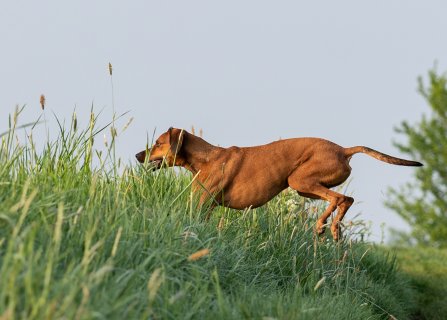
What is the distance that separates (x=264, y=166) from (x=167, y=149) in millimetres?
1095

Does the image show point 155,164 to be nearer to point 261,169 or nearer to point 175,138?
point 175,138

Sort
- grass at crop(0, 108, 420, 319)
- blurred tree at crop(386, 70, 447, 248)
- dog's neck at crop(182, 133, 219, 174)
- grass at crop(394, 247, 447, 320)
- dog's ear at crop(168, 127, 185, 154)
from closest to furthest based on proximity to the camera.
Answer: grass at crop(0, 108, 420, 319) < dog's ear at crop(168, 127, 185, 154) < dog's neck at crop(182, 133, 219, 174) < grass at crop(394, 247, 447, 320) < blurred tree at crop(386, 70, 447, 248)

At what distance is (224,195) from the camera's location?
331 inches

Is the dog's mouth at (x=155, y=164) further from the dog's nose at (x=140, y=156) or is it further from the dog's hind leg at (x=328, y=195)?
the dog's hind leg at (x=328, y=195)

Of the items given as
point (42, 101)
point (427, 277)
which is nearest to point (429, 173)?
point (427, 277)

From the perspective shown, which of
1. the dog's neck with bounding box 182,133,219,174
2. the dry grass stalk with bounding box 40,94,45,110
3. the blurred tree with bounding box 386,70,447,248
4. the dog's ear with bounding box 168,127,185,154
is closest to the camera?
the dry grass stalk with bounding box 40,94,45,110

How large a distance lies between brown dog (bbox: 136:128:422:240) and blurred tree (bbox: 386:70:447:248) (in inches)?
554

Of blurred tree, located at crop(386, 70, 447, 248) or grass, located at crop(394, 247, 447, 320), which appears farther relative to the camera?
blurred tree, located at crop(386, 70, 447, 248)

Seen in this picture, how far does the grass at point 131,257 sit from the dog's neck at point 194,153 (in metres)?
0.33

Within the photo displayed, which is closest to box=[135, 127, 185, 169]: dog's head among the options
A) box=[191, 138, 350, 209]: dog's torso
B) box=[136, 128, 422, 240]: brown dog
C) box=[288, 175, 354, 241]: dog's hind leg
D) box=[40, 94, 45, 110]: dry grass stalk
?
box=[136, 128, 422, 240]: brown dog

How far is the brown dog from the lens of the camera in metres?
8.29

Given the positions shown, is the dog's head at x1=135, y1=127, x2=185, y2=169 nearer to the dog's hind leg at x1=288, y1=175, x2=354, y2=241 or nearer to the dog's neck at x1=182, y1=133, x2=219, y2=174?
the dog's neck at x1=182, y1=133, x2=219, y2=174

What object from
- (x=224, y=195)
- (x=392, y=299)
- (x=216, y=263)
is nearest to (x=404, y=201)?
(x=392, y=299)

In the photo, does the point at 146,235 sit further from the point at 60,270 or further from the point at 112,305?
the point at 112,305
